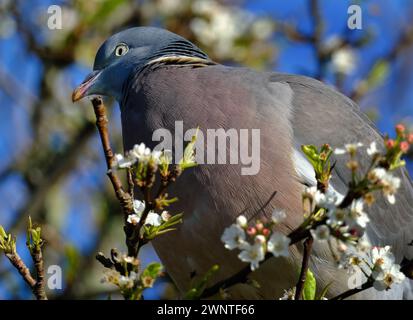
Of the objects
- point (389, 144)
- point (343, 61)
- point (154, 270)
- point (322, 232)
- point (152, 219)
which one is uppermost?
point (389, 144)

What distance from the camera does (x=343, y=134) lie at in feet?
13.7

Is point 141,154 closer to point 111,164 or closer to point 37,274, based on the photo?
point 111,164

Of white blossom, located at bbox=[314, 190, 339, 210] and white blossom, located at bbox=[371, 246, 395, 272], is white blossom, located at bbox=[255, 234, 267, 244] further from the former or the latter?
white blossom, located at bbox=[371, 246, 395, 272]

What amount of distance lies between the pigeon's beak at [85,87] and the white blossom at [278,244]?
7.02 ft

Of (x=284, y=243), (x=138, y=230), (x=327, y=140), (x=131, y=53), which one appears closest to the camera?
(x=284, y=243)

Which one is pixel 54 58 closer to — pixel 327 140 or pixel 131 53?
pixel 131 53

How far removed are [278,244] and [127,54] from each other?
2365 mm

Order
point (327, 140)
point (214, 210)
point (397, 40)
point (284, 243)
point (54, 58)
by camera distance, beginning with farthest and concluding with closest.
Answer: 1. point (397, 40)
2. point (54, 58)
3. point (327, 140)
4. point (214, 210)
5. point (284, 243)

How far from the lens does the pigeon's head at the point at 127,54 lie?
175 inches

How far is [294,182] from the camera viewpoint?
12.4 feet

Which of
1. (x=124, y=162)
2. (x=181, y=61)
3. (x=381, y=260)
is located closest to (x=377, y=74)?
(x=181, y=61)

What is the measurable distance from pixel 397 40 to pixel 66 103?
2.77 meters

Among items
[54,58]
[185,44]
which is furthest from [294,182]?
[54,58]

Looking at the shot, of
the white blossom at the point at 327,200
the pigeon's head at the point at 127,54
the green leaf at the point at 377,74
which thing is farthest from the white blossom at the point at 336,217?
the green leaf at the point at 377,74
